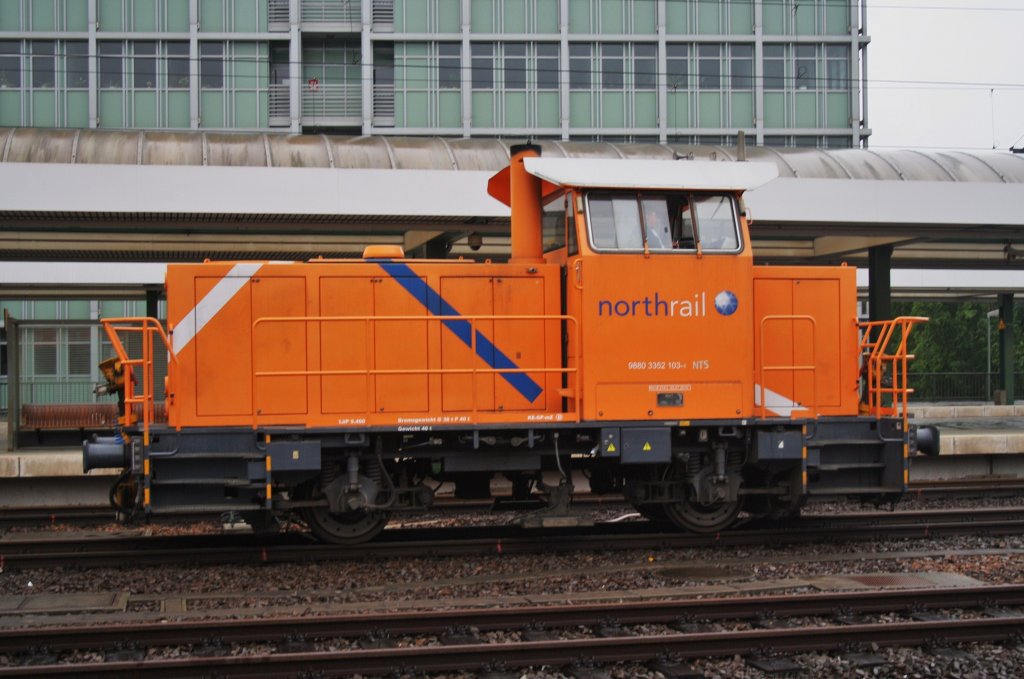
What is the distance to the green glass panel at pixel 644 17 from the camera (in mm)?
39844

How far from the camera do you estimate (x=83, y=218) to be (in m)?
14.9

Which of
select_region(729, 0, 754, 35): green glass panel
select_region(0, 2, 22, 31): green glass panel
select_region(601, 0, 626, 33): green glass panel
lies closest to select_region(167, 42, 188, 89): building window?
select_region(0, 2, 22, 31): green glass panel

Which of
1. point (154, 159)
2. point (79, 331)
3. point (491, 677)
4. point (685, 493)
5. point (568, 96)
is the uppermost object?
point (568, 96)

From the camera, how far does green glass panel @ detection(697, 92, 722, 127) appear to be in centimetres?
4044

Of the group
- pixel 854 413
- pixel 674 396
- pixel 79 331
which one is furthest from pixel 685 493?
pixel 79 331

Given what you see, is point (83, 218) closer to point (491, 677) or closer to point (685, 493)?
point (685, 493)

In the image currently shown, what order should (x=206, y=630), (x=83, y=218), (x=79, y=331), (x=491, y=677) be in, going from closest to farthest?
(x=491, y=677) < (x=206, y=630) < (x=83, y=218) < (x=79, y=331)

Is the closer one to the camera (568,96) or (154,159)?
(154,159)

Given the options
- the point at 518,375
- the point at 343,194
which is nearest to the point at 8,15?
the point at 343,194

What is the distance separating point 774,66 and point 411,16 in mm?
15251

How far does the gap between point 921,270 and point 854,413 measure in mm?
20623

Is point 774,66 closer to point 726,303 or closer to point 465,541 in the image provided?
point 726,303

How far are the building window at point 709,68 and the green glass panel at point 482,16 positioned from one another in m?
8.76

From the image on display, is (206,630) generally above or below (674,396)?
below
